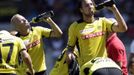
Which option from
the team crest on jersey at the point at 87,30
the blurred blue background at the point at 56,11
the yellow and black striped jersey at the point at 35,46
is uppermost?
the team crest on jersey at the point at 87,30

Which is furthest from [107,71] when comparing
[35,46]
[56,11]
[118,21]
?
[56,11]

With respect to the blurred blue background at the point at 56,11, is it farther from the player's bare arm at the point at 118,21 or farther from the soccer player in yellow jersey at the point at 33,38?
the player's bare arm at the point at 118,21

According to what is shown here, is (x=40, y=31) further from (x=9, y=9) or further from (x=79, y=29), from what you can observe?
(x=9, y=9)

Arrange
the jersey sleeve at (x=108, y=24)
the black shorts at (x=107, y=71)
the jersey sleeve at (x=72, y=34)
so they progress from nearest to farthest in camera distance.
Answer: the black shorts at (x=107, y=71), the jersey sleeve at (x=108, y=24), the jersey sleeve at (x=72, y=34)

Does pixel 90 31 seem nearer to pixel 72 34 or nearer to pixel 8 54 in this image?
pixel 72 34

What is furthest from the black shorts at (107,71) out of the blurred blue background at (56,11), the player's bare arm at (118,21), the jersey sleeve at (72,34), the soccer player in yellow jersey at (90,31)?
the blurred blue background at (56,11)

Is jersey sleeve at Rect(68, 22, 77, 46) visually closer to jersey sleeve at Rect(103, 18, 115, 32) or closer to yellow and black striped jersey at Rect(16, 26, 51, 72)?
jersey sleeve at Rect(103, 18, 115, 32)

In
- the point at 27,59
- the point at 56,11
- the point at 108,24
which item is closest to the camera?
the point at 27,59

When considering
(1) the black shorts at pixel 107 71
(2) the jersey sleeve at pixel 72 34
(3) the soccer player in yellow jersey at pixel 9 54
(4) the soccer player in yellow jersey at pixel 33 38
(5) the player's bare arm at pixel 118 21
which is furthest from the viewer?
(4) the soccer player in yellow jersey at pixel 33 38

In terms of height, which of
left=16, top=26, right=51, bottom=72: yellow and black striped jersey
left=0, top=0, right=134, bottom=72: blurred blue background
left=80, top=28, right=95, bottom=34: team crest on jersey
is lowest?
left=0, top=0, right=134, bottom=72: blurred blue background

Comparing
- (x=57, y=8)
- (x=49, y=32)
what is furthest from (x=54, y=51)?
(x=49, y=32)

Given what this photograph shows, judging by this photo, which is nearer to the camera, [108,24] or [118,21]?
[118,21]

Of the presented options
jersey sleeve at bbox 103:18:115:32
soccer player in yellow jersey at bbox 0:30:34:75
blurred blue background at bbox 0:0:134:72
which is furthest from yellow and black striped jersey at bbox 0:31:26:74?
blurred blue background at bbox 0:0:134:72

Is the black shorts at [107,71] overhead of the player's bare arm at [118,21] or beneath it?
beneath
